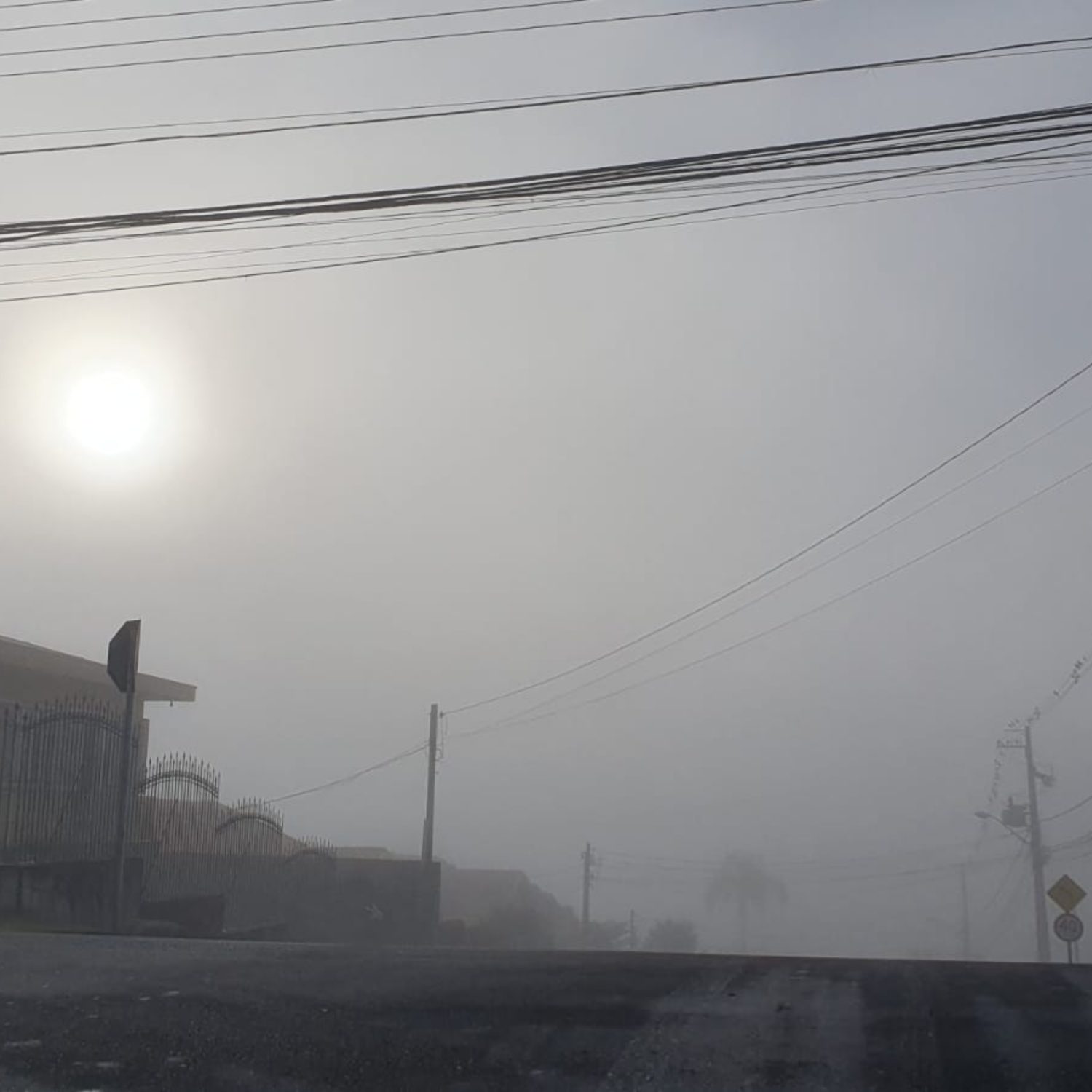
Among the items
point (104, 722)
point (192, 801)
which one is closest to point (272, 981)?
point (104, 722)

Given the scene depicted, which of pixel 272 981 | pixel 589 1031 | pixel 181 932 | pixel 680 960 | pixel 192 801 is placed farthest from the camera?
pixel 192 801

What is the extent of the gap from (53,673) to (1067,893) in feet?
70.1

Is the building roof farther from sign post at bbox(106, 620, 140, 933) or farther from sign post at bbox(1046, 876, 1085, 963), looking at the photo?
sign post at bbox(1046, 876, 1085, 963)

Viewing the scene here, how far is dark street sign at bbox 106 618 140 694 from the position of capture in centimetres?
1598

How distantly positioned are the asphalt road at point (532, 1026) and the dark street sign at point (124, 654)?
24.4 ft

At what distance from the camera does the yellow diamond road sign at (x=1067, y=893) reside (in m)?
31.9

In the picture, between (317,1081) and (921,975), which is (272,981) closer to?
(317,1081)

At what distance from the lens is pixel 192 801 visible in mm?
20188

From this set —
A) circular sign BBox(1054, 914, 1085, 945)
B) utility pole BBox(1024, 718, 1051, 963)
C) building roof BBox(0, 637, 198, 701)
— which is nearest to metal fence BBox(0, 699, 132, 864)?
building roof BBox(0, 637, 198, 701)

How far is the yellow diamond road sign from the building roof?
62.5ft

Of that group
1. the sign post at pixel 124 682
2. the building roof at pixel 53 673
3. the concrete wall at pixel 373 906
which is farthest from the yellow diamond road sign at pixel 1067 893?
the sign post at pixel 124 682

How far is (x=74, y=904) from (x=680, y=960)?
9753 millimetres

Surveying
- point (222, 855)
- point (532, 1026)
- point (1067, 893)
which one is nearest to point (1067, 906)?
point (1067, 893)

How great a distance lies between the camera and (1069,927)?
30266 mm
